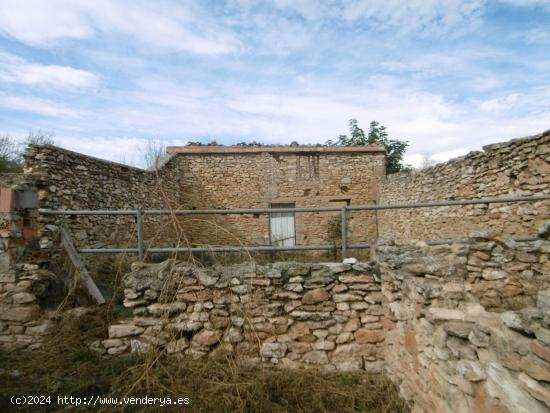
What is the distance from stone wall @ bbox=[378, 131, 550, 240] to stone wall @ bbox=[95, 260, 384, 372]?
1.02 meters

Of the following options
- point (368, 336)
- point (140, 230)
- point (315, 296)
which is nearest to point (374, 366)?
point (368, 336)

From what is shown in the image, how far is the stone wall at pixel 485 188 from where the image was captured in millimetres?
5047

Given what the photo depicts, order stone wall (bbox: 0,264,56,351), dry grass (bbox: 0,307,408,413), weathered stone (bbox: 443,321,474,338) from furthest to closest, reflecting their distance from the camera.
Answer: stone wall (bbox: 0,264,56,351) < dry grass (bbox: 0,307,408,413) < weathered stone (bbox: 443,321,474,338)

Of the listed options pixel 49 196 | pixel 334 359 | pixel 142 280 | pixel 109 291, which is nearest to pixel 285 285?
pixel 334 359

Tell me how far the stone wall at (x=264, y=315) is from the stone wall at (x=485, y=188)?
1018mm

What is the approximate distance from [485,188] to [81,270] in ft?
24.0

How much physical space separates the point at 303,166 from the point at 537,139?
690 centimetres

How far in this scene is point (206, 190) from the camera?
10.9m

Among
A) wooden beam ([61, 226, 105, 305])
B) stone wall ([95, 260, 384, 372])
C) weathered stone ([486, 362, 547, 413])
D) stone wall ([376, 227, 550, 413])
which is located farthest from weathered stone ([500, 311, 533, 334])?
wooden beam ([61, 226, 105, 305])

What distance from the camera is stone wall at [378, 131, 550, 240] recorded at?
5047 mm

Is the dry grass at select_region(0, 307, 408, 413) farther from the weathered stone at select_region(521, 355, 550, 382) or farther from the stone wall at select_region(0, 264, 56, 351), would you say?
the weathered stone at select_region(521, 355, 550, 382)

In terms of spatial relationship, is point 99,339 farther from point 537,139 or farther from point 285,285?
point 537,139

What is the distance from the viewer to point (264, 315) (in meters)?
3.14

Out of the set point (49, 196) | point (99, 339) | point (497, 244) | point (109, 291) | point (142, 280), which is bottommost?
point (99, 339)
